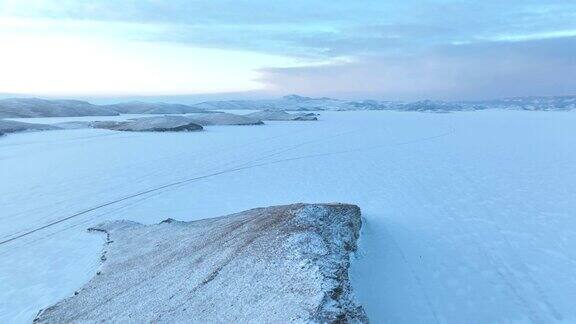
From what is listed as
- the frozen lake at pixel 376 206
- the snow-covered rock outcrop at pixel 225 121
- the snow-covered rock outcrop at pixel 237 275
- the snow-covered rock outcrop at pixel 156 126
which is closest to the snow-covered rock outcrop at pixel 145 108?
the snow-covered rock outcrop at pixel 225 121

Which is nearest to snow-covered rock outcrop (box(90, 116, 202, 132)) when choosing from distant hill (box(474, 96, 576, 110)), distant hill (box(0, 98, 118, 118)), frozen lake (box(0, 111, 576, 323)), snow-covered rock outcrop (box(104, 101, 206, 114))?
frozen lake (box(0, 111, 576, 323))

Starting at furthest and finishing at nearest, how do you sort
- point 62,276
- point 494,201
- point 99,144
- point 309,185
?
point 99,144, point 309,185, point 494,201, point 62,276

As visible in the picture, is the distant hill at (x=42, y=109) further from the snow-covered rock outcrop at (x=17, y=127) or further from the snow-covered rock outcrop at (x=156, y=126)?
the snow-covered rock outcrop at (x=156, y=126)

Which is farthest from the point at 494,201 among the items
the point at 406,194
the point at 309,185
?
the point at 309,185

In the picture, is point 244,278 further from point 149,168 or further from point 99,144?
point 99,144

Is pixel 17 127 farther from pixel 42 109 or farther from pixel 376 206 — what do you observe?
pixel 376 206

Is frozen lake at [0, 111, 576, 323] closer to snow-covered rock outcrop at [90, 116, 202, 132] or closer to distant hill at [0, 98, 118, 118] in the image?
snow-covered rock outcrop at [90, 116, 202, 132]

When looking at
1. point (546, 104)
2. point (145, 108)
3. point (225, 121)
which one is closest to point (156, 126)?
point (225, 121)
